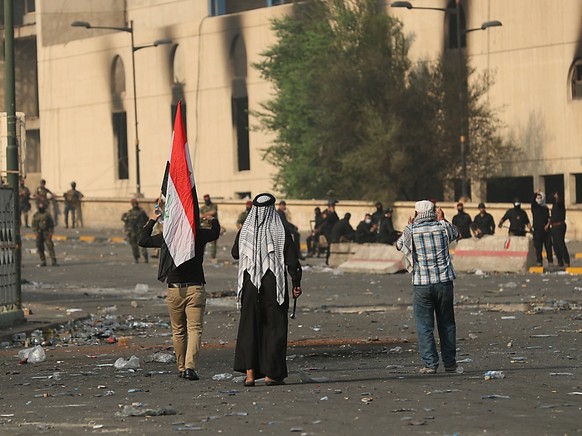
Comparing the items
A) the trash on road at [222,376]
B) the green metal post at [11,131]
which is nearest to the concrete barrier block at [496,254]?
the green metal post at [11,131]

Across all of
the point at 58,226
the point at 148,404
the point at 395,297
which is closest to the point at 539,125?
the point at 58,226

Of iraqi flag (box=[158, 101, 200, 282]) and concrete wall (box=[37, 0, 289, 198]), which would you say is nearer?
iraqi flag (box=[158, 101, 200, 282])

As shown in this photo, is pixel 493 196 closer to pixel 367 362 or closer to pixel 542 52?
pixel 542 52

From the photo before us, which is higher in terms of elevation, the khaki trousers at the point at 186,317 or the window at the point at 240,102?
the window at the point at 240,102

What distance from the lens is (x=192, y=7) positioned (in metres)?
77.7

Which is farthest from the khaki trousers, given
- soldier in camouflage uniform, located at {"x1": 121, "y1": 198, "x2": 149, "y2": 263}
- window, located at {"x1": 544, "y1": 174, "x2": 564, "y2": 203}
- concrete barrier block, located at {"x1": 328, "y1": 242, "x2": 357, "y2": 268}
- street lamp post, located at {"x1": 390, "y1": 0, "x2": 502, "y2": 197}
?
window, located at {"x1": 544, "y1": 174, "x2": 564, "y2": 203}

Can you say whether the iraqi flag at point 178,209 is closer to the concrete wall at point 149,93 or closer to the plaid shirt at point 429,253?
the plaid shirt at point 429,253

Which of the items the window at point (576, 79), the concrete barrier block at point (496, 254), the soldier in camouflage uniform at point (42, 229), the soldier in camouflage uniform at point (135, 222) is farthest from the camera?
the window at point (576, 79)

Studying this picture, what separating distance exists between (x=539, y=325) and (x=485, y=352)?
4004 mm

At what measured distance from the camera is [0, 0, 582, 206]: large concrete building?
188ft

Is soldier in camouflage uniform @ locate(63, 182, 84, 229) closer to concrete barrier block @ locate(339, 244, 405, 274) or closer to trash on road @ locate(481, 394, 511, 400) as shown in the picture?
concrete barrier block @ locate(339, 244, 405, 274)

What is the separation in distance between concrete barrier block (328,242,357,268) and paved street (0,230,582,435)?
7677mm

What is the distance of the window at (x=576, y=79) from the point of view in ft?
184

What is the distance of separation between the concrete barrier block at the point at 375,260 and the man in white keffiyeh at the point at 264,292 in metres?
21.8
